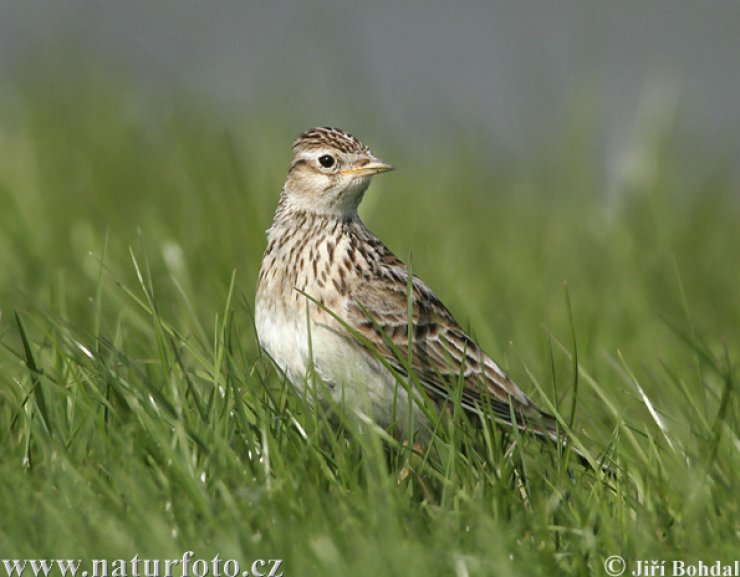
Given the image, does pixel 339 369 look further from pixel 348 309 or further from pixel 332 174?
pixel 332 174

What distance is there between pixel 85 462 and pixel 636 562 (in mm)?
1959

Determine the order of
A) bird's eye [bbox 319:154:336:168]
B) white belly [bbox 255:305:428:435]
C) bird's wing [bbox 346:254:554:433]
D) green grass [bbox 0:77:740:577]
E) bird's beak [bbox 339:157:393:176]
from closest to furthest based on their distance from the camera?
green grass [bbox 0:77:740:577] < white belly [bbox 255:305:428:435] < bird's wing [bbox 346:254:554:433] < bird's beak [bbox 339:157:393:176] < bird's eye [bbox 319:154:336:168]

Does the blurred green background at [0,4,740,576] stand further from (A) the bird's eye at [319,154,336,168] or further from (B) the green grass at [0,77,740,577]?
(A) the bird's eye at [319,154,336,168]

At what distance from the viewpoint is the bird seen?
6.00 m

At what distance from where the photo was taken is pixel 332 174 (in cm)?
698

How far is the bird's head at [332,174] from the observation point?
6.93 m

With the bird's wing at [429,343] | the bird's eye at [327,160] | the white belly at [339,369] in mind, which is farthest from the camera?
the bird's eye at [327,160]

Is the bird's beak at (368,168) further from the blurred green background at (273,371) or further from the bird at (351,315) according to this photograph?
the blurred green background at (273,371)

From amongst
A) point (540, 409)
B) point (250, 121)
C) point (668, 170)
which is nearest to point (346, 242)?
point (540, 409)

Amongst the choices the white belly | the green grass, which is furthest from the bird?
the green grass

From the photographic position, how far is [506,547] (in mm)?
4355

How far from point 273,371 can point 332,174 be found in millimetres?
1142

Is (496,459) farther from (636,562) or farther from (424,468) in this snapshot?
(636,562)

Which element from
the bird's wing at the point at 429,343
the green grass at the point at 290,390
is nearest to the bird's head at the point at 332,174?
the bird's wing at the point at 429,343
